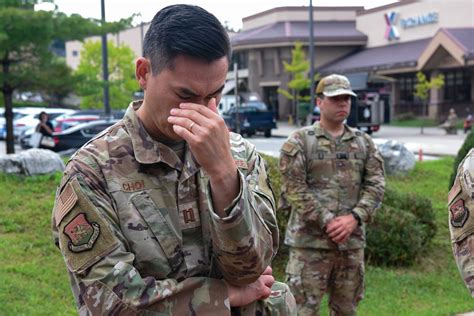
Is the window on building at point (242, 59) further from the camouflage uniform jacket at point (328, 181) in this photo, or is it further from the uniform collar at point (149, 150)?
the uniform collar at point (149, 150)

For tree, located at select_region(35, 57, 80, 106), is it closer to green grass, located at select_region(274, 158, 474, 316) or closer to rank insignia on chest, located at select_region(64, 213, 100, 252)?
green grass, located at select_region(274, 158, 474, 316)

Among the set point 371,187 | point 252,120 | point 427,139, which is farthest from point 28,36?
point 427,139

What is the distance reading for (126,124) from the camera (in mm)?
1982

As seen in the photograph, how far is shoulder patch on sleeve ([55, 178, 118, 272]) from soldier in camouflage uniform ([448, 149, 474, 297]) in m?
1.22

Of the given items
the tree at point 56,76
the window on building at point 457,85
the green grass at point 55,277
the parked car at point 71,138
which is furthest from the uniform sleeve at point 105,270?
the window on building at point 457,85

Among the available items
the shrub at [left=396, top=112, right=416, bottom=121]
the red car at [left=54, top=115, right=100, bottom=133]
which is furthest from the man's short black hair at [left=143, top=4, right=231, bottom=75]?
the shrub at [left=396, top=112, right=416, bottom=121]

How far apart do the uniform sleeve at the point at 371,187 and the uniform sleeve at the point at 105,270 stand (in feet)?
→ 8.03

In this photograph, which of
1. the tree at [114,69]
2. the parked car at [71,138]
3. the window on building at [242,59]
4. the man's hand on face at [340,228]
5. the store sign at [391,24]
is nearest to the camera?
the man's hand on face at [340,228]

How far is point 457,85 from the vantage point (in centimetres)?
3444

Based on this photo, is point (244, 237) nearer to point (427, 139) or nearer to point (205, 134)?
point (205, 134)

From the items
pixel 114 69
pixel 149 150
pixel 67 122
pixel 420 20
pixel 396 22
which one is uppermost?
pixel 396 22

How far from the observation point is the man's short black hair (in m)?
1.76

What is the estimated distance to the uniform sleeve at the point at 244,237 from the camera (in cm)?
172

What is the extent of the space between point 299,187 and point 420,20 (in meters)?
34.5
